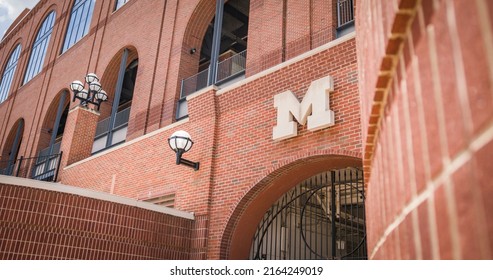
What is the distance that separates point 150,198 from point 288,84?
4669mm

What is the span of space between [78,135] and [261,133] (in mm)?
9064

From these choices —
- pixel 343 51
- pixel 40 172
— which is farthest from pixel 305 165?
pixel 40 172

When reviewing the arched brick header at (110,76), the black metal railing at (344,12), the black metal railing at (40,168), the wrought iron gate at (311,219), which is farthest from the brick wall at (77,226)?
the arched brick header at (110,76)

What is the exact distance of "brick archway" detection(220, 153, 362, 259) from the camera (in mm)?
7602

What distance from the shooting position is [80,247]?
7164 mm

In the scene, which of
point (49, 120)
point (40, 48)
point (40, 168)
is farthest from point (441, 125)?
point (40, 48)

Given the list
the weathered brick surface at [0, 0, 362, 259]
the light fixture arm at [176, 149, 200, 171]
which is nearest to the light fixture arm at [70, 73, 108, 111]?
the weathered brick surface at [0, 0, 362, 259]

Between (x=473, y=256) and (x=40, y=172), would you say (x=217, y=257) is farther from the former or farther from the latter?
(x=40, y=172)

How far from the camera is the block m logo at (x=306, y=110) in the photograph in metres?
7.05

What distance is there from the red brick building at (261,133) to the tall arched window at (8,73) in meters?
2.98

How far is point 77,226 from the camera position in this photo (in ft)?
23.6

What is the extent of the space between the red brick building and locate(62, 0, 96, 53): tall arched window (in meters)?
0.13

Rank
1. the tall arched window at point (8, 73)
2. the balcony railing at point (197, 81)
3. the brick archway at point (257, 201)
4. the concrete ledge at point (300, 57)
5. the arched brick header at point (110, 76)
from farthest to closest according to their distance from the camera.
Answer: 1. the tall arched window at point (8, 73)
2. the arched brick header at point (110, 76)
3. the balcony railing at point (197, 81)
4. the brick archway at point (257, 201)
5. the concrete ledge at point (300, 57)

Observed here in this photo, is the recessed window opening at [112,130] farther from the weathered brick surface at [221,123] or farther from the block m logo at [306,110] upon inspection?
→ the block m logo at [306,110]
